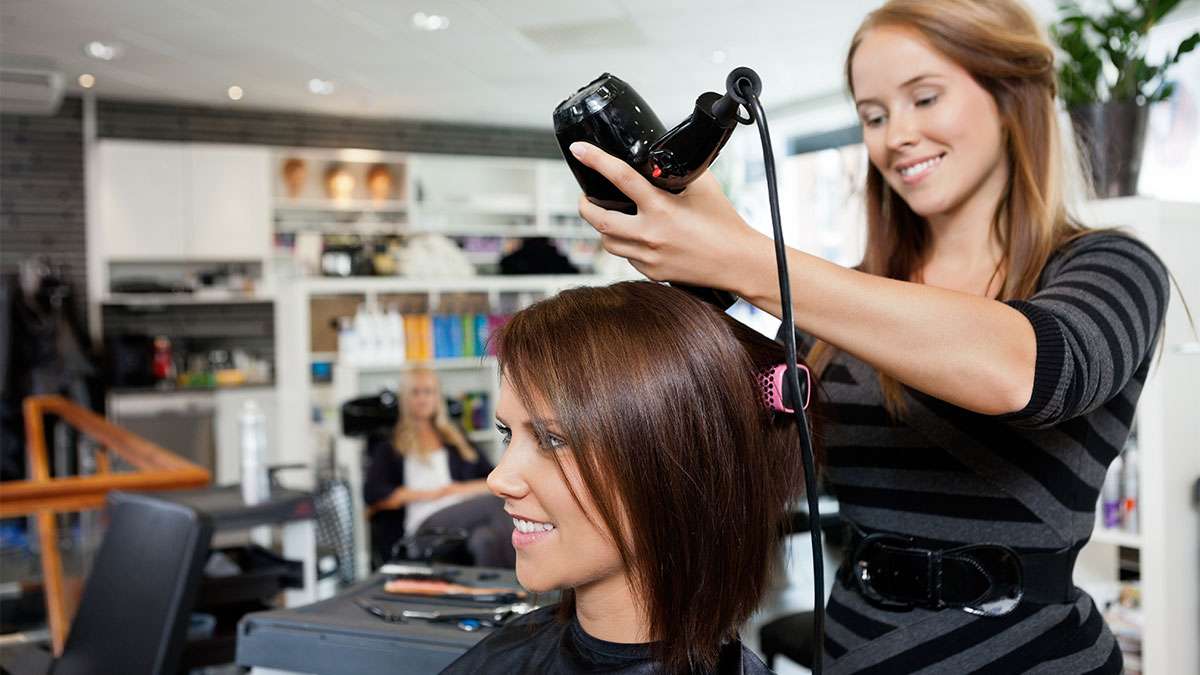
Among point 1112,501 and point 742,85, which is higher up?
point 742,85

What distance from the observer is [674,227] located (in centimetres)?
72

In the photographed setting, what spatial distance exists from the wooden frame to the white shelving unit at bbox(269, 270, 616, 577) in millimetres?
1276

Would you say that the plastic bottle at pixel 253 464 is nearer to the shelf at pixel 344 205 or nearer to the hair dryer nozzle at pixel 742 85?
the hair dryer nozzle at pixel 742 85

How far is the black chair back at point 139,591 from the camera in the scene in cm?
169

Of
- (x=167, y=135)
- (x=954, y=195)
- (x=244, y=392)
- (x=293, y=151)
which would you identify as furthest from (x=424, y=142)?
(x=954, y=195)

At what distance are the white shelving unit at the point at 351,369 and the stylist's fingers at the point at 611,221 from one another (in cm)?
386

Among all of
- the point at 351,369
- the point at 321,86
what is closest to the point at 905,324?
the point at 351,369

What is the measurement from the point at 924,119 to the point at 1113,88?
52.2 inches

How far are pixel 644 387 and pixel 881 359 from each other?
22 cm

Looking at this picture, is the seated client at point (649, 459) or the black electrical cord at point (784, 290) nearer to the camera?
the black electrical cord at point (784, 290)

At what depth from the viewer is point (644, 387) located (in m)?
0.90

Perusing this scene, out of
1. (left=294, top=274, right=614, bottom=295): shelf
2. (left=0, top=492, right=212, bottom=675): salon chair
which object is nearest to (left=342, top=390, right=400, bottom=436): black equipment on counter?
(left=294, top=274, right=614, bottom=295): shelf

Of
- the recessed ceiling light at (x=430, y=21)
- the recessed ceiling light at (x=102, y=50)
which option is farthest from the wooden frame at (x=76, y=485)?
the recessed ceiling light at (x=102, y=50)

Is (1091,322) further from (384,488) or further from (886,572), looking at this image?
(384,488)
